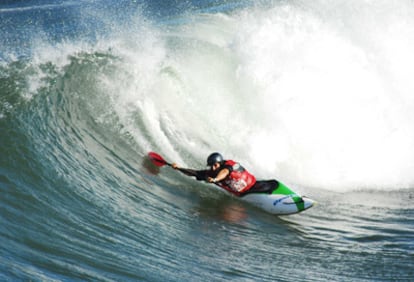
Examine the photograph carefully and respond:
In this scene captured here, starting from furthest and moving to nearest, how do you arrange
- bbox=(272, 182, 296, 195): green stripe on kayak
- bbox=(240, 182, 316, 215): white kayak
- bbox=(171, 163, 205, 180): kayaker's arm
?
bbox=(171, 163, 205, 180): kayaker's arm < bbox=(272, 182, 296, 195): green stripe on kayak < bbox=(240, 182, 316, 215): white kayak

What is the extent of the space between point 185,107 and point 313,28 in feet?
17.7

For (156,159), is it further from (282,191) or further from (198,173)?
(282,191)

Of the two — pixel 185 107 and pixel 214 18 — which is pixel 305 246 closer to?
pixel 185 107

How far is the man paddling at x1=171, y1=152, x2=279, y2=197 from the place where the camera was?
1136cm

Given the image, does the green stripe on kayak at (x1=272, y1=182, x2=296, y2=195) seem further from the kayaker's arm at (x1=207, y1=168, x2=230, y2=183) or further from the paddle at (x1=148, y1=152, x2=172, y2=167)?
the paddle at (x1=148, y1=152, x2=172, y2=167)

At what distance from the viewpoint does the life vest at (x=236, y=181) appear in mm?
11508

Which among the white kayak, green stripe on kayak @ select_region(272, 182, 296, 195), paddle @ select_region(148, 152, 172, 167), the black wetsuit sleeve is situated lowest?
the white kayak

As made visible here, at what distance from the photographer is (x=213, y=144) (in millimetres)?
14586

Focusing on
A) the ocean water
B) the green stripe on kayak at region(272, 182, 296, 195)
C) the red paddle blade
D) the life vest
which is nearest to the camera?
the ocean water

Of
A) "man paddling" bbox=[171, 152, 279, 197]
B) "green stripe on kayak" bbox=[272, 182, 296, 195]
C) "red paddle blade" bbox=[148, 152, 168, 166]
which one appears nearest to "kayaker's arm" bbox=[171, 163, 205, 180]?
"man paddling" bbox=[171, 152, 279, 197]

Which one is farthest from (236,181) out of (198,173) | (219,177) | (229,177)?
(198,173)

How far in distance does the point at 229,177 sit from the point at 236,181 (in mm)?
179

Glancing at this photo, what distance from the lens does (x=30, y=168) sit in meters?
10.3

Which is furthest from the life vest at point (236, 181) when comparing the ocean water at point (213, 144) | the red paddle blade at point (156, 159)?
the red paddle blade at point (156, 159)
